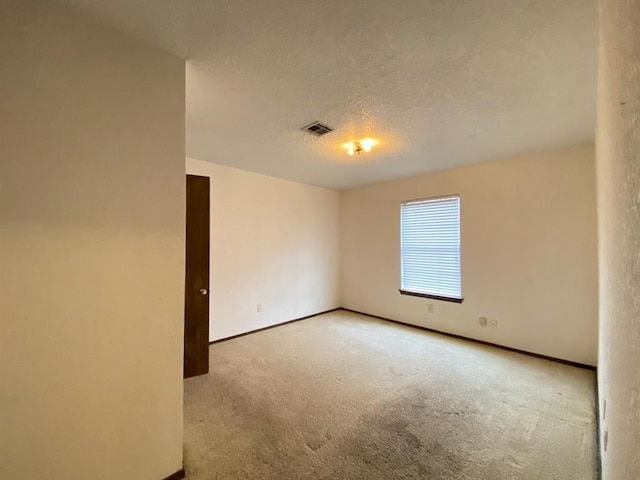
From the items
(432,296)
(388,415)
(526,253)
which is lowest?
(388,415)

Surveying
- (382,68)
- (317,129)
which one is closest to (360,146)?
(317,129)

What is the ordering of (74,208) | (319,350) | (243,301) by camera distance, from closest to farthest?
(74,208)
(319,350)
(243,301)

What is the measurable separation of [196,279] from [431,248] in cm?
329

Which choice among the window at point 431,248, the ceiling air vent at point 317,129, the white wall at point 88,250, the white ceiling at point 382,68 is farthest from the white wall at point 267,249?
the white wall at point 88,250

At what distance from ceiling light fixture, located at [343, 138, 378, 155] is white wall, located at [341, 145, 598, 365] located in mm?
1620

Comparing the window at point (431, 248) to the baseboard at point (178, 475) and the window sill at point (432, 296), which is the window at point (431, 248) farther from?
the baseboard at point (178, 475)

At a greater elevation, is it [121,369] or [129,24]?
[129,24]

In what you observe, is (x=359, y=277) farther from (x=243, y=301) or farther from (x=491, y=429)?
(x=491, y=429)

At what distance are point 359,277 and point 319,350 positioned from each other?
202cm

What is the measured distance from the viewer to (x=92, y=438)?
1371mm

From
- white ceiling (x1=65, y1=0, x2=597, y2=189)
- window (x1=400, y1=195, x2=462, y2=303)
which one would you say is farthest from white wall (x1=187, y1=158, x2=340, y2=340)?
window (x1=400, y1=195, x2=462, y2=303)

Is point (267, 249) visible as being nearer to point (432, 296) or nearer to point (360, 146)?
point (360, 146)

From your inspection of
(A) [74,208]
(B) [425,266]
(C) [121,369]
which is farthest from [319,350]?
(A) [74,208]

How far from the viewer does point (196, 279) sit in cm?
286
